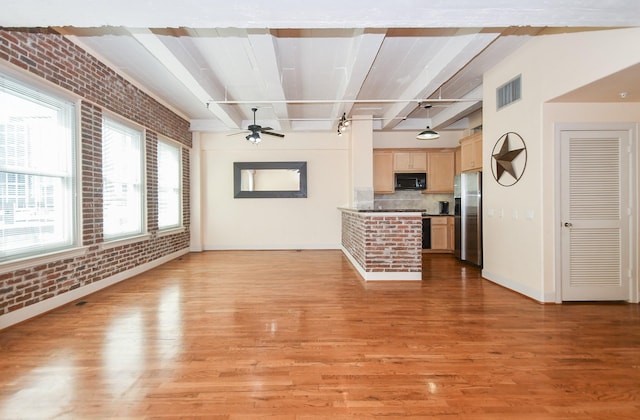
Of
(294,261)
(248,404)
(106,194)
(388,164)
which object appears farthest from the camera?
(388,164)

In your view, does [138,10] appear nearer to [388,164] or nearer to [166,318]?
[166,318]

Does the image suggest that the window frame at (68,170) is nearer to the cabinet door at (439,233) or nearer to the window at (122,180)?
the window at (122,180)

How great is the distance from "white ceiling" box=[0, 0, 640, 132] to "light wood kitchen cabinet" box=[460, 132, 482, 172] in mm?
654

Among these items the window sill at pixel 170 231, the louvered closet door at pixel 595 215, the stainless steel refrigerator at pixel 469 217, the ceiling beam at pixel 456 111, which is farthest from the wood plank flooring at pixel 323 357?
the ceiling beam at pixel 456 111

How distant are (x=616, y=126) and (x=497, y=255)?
2.11 m

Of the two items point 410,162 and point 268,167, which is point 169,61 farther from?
point 410,162

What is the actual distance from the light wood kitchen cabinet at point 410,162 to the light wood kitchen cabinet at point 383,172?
0.49ft

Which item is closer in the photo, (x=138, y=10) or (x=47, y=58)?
(x=138, y=10)

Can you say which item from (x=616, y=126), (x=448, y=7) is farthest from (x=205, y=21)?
(x=616, y=126)

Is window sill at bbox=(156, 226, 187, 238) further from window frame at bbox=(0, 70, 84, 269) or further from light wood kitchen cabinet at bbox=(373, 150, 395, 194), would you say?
light wood kitchen cabinet at bbox=(373, 150, 395, 194)

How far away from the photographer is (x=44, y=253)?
3.44 m

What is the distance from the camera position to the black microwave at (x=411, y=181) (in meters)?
7.69

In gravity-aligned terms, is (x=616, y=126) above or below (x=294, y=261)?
above

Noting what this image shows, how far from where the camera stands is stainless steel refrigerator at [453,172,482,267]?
561 cm
